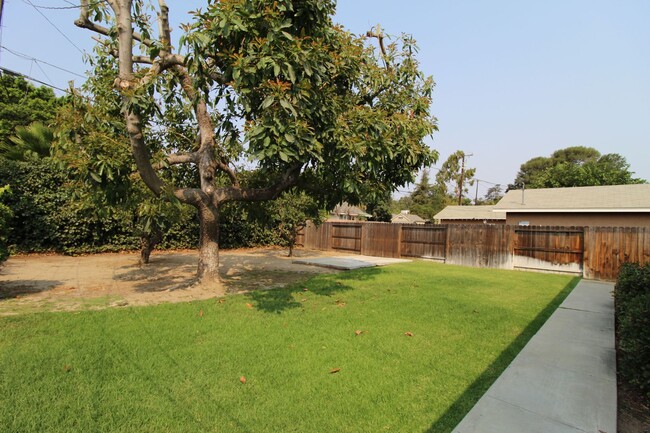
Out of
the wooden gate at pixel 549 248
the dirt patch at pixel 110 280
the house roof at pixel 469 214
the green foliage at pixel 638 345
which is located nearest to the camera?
the green foliage at pixel 638 345

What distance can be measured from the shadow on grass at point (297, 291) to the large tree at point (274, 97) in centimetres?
131

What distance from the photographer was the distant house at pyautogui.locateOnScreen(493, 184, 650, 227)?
46.7 feet

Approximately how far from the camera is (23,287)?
6.42 metres

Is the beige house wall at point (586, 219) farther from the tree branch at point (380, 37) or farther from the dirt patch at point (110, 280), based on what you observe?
the tree branch at point (380, 37)

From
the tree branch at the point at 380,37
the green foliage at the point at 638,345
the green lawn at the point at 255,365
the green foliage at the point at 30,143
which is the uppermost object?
the tree branch at the point at 380,37

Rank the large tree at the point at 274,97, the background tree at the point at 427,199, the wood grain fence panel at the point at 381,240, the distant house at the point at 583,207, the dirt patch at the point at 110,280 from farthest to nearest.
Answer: the background tree at the point at 427,199, the wood grain fence panel at the point at 381,240, the distant house at the point at 583,207, the dirt patch at the point at 110,280, the large tree at the point at 274,97

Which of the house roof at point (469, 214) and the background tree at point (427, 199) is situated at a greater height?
the background tree at point (427, 199)

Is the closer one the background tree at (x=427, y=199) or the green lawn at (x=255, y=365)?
the green lawn at (x=255, y=365)

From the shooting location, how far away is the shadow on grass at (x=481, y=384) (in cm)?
244

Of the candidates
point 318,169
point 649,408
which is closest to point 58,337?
point 318,169

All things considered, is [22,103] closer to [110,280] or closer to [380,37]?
[110,280]

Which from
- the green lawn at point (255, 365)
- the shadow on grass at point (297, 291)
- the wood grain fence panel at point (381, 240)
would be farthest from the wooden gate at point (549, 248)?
the green lawn at point (255, 365)

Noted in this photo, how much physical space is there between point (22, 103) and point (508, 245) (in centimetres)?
2346

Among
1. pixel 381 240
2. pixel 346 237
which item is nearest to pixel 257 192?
pixel 381 240
